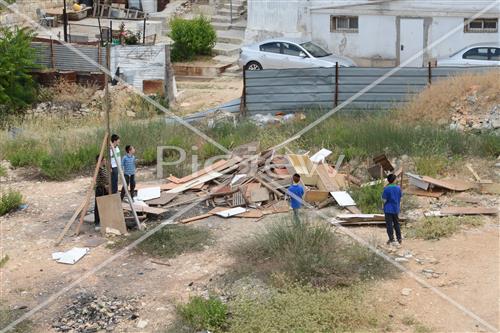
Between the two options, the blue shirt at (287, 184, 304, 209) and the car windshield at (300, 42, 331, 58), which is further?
the car windshield at (300, 42, 331, 58)

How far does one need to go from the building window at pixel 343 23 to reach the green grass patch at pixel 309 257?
1329 cm

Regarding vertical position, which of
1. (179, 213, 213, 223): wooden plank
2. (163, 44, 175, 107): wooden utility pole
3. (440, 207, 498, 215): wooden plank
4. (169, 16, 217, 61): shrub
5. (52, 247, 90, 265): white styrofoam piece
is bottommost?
(52, 247, 90, 265): white styrofoam piece

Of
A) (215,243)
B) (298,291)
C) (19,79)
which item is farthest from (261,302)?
(19,79)

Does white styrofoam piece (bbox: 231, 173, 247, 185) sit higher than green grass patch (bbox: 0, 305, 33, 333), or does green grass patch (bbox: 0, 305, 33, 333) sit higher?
white styrofoam piece (bbox: 231, 173, 247, 185)

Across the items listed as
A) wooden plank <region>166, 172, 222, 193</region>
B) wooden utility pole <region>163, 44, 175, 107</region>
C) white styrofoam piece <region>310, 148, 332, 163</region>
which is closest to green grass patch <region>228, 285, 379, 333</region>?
wooden plank <region>166, 172, 222, 193</region>

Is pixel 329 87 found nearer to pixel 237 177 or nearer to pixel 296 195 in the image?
pixel 237 177

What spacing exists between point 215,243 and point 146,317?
240cm

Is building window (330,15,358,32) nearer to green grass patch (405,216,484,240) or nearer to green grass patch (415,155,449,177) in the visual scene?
green grass patch (415,155,449,177)

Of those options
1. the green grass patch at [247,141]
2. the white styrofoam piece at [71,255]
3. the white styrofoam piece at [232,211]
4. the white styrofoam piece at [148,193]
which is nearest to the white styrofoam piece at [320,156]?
the green grass patch at [247,141]

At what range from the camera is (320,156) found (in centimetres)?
1549

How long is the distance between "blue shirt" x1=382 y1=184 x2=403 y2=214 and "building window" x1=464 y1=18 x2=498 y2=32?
12728 mm

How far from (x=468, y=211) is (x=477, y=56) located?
8.88m

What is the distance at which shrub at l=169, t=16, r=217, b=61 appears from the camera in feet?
85.1

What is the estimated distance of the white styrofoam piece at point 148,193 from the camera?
571 inches
